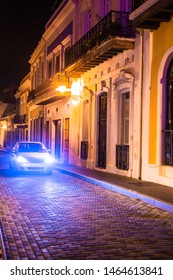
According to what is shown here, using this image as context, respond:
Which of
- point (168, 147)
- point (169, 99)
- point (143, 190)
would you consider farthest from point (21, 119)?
point (143, 190)

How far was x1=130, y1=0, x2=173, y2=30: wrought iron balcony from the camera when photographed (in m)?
11.6

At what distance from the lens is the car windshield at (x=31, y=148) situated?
715 inches

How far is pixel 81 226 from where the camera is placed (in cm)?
744

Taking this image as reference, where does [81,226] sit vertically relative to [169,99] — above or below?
below

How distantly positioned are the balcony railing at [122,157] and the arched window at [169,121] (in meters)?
2.91

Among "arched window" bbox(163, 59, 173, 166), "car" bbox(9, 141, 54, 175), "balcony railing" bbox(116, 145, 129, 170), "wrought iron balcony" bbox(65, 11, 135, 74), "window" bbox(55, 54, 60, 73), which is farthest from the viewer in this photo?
"window" bbox(55, 54, 60, 73)

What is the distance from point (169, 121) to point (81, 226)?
627 centimetres

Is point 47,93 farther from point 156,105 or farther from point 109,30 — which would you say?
point 156,105

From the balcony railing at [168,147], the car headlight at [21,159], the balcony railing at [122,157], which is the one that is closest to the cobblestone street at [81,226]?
the balcony railing at [168,147]

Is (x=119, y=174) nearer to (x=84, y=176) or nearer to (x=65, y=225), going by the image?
(x=84, y=176)

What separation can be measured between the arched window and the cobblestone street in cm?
218

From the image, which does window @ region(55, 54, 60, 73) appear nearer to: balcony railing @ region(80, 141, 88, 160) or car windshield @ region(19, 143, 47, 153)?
balcony railing @ region(80, 141, 88, 160)

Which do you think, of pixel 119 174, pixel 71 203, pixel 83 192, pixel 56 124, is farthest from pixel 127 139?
pixel 56 124

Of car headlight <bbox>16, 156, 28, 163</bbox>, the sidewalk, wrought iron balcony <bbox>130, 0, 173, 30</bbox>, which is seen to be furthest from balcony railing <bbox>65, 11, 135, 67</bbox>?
car headlight <bbox>16, 156, 28, 163</bbox>
